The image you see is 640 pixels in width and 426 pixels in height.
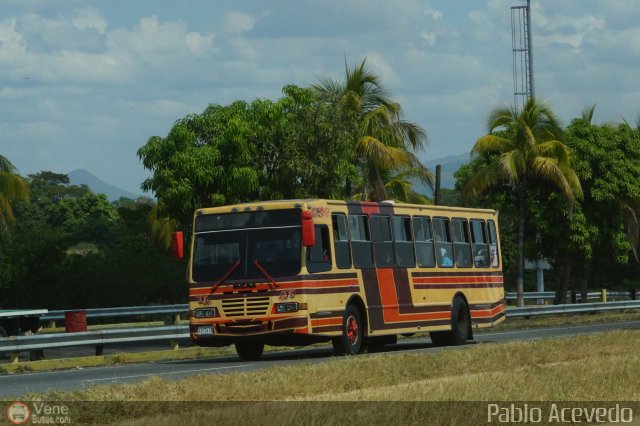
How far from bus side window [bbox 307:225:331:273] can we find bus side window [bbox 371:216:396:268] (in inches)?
69.7

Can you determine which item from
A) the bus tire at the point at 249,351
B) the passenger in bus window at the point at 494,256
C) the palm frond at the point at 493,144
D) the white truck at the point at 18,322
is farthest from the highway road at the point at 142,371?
the palm frond at the point at 493,144

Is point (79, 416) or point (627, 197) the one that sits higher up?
point (627, 197)

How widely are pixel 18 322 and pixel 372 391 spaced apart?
658 inches

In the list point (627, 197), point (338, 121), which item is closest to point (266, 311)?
point (338, 121)

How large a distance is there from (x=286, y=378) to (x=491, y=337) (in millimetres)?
16121

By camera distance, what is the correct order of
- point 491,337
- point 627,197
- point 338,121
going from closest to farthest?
point 491,337
point 338,121
point 627,197

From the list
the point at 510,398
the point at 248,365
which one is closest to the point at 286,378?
the point at 510,398

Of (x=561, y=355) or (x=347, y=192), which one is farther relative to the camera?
(x=347, y=192)

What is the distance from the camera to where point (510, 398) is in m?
13.6

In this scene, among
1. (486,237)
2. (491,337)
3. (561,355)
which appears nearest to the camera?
(561,355)

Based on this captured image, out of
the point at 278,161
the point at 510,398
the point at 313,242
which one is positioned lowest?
the point at 510,398

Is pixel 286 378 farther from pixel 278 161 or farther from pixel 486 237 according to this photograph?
pixel 278 161

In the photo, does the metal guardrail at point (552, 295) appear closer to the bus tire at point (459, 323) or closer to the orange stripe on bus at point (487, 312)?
the orange stripe on bus at point (487, 312)

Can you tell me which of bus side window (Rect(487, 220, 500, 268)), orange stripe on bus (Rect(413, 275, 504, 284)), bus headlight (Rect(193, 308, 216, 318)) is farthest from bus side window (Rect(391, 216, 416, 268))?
bus headlight (Rect(193, 308, 216, 318))
